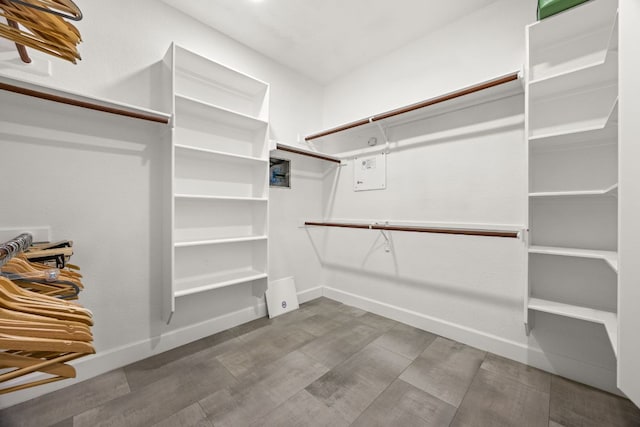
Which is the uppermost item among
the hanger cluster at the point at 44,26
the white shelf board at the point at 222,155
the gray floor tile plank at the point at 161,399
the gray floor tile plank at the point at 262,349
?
the hanger cluster at the point at 44,26

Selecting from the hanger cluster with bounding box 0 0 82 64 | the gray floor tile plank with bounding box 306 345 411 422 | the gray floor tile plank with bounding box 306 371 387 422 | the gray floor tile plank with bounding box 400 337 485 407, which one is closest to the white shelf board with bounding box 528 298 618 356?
the gray floor tile plank with bounding box 400 337 485 407

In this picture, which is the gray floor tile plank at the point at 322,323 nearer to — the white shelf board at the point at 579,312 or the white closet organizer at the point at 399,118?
the white shelf board at the point at 579,312

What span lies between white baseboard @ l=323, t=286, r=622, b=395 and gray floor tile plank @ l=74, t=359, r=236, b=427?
160 centimetres

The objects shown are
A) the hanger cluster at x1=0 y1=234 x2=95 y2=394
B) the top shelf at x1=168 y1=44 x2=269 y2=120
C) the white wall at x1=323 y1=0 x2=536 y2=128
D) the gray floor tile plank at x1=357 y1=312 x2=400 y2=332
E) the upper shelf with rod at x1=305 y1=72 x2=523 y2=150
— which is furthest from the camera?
the gray floor tile plank at x1=357 y1=312 x2=400 y2=332

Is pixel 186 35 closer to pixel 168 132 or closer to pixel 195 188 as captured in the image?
pixel 168 132

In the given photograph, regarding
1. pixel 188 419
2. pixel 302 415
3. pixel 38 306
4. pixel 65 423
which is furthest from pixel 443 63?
pixel 65 423

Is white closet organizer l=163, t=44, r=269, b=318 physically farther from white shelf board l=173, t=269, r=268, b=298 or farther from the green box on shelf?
the green box on shelf

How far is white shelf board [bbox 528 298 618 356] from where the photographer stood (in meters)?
1.44

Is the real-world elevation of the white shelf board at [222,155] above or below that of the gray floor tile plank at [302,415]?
above

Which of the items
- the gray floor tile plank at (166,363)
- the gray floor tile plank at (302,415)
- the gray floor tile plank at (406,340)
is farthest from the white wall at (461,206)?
the gray floor tile plank at (166,363)

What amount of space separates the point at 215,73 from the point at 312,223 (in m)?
1.70

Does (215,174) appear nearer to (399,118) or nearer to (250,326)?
(250,326)

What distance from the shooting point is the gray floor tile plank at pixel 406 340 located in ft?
6.89

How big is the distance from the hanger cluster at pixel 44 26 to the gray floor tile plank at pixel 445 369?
7.79ft
